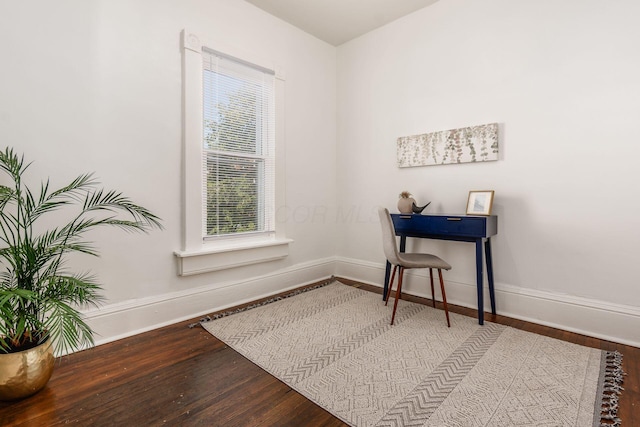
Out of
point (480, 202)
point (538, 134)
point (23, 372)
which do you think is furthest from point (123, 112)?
point (538, 134)

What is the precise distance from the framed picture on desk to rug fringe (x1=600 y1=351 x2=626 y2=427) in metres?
1.13

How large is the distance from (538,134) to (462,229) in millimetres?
909

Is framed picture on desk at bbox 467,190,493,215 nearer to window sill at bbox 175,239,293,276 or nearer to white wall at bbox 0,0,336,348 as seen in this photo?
window sill at bbox 175,239,293,276

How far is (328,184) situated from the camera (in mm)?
3693

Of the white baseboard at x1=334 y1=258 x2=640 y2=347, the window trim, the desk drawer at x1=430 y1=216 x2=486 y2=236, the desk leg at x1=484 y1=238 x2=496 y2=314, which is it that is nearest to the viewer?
the white baseboard at x1=334 y1=258 x2=640 y2=347

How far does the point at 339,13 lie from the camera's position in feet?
10.1

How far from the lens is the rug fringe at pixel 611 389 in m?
1.38

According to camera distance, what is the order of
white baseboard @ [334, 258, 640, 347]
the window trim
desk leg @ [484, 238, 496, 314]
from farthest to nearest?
desk leg @ [484, 238, 496, 314], the window trim, white baseboard @ [334, 258, 640, 347]

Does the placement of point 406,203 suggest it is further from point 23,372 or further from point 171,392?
point 23,372

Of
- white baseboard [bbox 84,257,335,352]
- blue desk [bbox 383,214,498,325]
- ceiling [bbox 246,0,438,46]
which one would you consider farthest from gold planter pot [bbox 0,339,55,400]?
ceiling [bbox 246,0,438,46]

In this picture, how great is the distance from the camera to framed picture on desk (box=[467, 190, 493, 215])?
2.50 metres

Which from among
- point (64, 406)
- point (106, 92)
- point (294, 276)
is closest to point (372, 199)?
point (294, 276)

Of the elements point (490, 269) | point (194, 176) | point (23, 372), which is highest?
point (194, 176)

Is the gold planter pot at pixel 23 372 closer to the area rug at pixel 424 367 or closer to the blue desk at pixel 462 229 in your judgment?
the area rug at pixel 424 367
